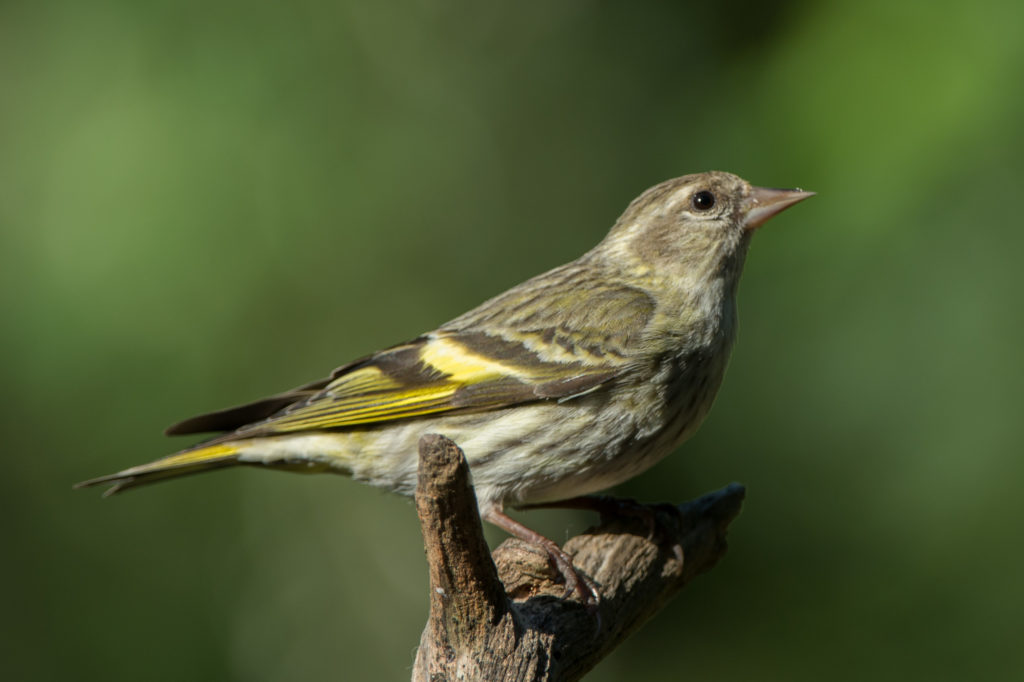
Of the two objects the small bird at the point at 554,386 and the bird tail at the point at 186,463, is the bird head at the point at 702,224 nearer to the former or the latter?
the small bird at the point at 554,386

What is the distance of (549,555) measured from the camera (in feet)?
10.7

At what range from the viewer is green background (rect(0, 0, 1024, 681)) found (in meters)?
4.11

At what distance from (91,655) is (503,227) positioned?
3041 millimetres

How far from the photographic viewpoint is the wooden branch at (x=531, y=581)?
8.19ft

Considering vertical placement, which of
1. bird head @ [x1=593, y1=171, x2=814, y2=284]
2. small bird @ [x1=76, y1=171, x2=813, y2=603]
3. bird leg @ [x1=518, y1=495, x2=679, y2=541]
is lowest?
bird leg @ [x1=518, y1=495, x2=679, y2=541]

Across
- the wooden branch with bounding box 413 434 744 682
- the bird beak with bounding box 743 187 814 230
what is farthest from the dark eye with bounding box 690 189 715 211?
the wooden branch with bounding box 413 434 744 682

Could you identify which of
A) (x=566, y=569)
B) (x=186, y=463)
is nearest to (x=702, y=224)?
(x=566, y=569)

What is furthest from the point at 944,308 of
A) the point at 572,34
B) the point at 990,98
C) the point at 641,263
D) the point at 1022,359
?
the point at 572,34

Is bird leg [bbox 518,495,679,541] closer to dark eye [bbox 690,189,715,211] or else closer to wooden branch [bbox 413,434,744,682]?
wooden branch [bbox 413,434,744,682]

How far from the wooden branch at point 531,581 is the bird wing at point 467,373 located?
0.63 metres

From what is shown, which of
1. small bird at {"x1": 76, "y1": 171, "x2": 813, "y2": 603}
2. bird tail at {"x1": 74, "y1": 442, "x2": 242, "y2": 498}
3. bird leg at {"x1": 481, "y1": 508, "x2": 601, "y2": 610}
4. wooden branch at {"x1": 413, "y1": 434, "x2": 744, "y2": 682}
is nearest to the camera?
wooden branch at {"x1": 413, "y1": 434, "x2": 744, "y2": 682}

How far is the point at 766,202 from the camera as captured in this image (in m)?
4.01

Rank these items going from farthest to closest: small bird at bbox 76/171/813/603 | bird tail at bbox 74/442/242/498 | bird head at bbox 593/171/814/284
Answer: bird head at bbox 593/171/814/284 < bird tail at bbox 74/442/242/498 < small bird at bbox 76/171/813/603

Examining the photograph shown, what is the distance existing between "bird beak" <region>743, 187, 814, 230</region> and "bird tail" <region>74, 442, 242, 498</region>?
2167mm
